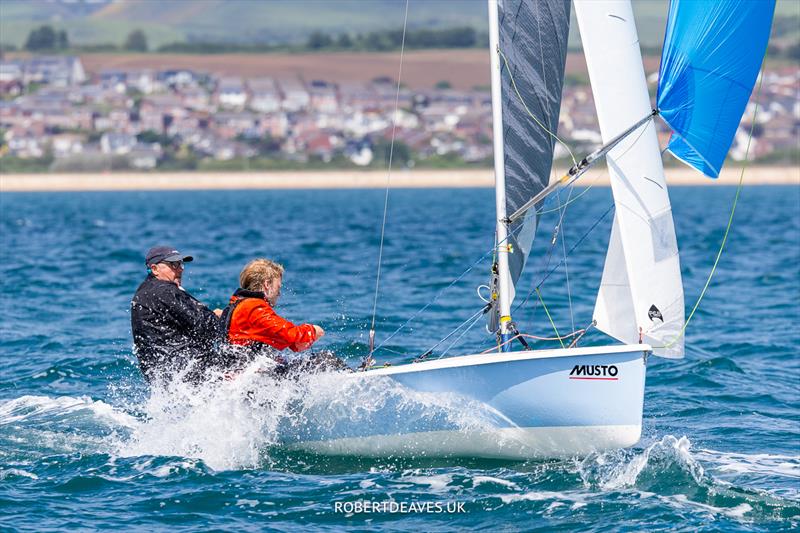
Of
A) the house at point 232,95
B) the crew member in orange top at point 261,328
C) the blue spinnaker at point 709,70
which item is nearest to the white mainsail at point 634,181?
the blue spinnaker at point 709,70

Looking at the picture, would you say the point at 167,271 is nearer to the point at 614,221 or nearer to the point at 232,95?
the point at 614,221

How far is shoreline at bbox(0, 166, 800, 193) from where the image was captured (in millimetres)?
106500

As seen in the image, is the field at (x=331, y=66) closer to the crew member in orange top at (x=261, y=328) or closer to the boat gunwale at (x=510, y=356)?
the crew member in orange top at (x=261, y=328)

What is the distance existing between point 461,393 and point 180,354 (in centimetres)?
217

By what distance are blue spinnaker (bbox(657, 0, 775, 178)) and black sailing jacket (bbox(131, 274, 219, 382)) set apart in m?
3.64

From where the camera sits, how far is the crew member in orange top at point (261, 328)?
802cm

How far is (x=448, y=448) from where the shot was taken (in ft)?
26.3

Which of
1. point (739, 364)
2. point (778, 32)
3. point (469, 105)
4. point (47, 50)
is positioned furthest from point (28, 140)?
point (739, 364)

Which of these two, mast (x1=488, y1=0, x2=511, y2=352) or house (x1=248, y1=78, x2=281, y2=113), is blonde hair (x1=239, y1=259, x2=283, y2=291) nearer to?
mast (x1=488, y1=0, x2=511, y2=352)

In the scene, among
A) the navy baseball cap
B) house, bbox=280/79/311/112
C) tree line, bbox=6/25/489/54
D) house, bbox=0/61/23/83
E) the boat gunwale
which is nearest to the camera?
the boat gunwale

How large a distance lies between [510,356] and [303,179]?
106 meters

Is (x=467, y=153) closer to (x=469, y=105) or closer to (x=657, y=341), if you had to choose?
(x=469, y=105)

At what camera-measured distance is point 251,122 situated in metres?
138

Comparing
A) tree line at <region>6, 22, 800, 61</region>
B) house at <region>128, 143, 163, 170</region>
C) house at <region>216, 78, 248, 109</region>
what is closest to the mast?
house at <region>128, 143, 163, 170</region>
